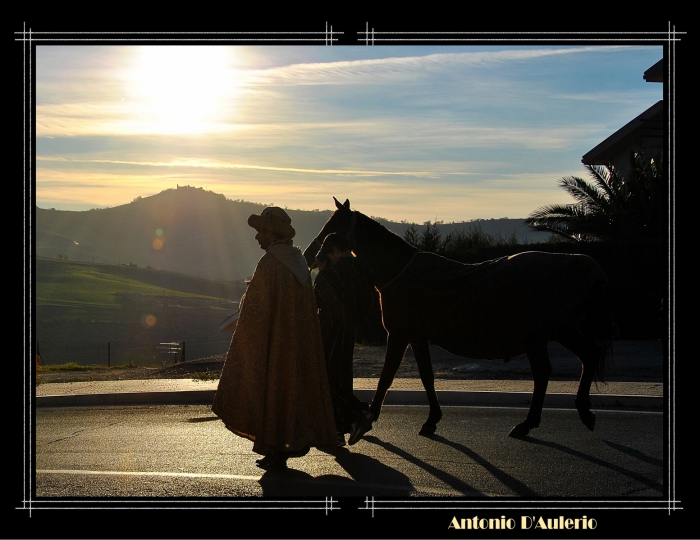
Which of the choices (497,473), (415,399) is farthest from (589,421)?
(415,399)

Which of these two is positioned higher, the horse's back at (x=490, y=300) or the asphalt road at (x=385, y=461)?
the horse's back at (x=490, y=300)

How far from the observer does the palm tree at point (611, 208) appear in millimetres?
24781

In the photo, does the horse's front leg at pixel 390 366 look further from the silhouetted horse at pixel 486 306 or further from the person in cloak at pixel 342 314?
the person in cloak at pixel 342 314

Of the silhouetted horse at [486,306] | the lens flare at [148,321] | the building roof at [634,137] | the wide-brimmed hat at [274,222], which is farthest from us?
the lens flare at [148,321]

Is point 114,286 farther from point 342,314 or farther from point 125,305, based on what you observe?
point 342,314

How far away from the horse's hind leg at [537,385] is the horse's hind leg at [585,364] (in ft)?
0.79

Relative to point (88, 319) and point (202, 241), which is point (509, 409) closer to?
point (88, 319)

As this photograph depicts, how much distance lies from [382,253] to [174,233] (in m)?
170

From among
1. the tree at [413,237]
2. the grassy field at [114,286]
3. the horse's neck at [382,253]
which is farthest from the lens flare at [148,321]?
the horse's neck at [382,253]

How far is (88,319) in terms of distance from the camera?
72.8m

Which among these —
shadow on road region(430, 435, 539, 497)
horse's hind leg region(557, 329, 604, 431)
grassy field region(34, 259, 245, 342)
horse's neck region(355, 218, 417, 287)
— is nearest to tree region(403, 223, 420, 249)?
horse's neck region(355, 218, 417, 287)

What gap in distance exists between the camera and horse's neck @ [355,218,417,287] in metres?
8.75

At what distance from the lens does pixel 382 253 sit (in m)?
8.77

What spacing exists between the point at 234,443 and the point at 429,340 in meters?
2.25
